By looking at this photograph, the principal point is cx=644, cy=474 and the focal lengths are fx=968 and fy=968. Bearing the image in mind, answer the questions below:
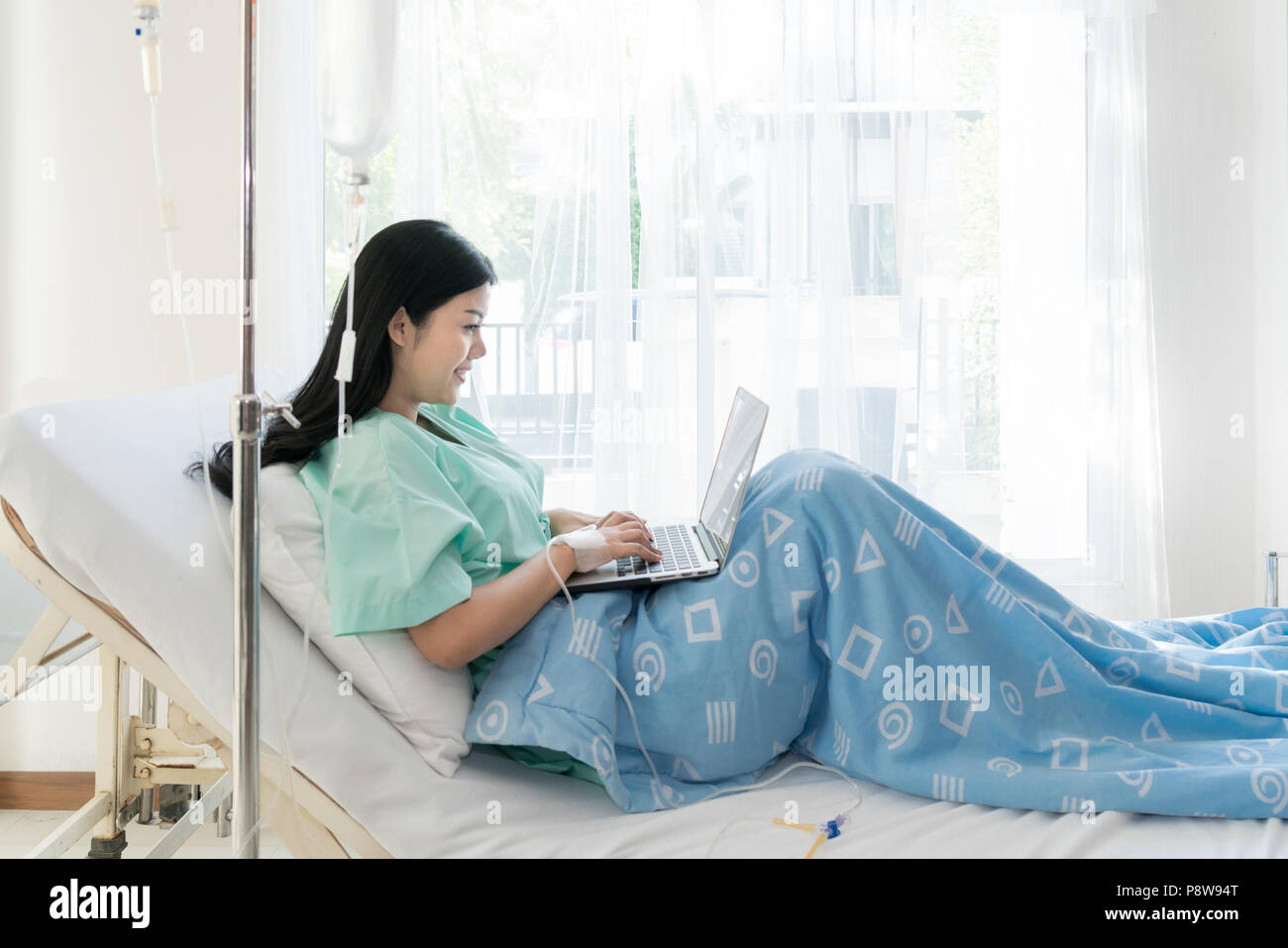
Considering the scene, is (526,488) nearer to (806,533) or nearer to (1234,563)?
(806,533)

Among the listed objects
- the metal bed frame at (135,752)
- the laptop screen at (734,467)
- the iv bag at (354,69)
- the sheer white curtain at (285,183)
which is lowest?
the metal bed frame at (135,752)

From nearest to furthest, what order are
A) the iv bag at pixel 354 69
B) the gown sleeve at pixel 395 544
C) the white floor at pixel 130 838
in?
the iv bag at pixel 354 69 → the gown sleeve at pixel 395 544 → the white floor at pixel 130 838

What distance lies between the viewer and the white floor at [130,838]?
6.02ft

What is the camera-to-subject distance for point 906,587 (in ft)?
3.82

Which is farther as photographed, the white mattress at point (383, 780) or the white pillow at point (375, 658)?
the white pillow at point (375, 658)

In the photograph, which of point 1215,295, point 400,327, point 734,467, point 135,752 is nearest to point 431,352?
point 400,327

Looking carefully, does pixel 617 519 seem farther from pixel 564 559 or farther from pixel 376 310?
pixel 376 310

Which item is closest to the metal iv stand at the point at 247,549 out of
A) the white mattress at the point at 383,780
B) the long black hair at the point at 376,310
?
the white mattress at the point at 383,780

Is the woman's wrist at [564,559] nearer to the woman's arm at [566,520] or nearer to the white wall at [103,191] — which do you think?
the woman's arm at [566,520]

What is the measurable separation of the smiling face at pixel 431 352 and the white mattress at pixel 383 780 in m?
0.32

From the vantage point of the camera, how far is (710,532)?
1.44m

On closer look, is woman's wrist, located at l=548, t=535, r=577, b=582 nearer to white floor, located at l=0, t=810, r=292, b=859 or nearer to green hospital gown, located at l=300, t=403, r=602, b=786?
green hospital gown, located at l=300, t=403, r=602, b=786

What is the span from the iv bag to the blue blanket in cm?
60

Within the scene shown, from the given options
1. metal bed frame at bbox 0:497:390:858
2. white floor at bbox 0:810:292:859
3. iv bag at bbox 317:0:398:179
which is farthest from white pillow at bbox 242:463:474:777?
white floor at bbox 0:810:292:859
